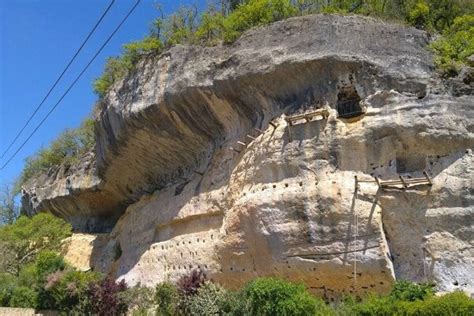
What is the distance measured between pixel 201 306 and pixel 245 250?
1.68m

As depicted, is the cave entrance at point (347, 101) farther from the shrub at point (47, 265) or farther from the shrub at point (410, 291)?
the shrub at point (47, 265)

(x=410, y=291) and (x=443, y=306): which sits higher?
(x=443, y=306)

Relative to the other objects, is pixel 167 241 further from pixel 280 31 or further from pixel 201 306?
pixel 280 31

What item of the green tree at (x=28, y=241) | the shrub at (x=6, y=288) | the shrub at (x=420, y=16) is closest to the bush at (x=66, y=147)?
the green tree at (x=28, y=241)

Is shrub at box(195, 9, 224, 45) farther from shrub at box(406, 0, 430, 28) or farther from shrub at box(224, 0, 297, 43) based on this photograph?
shrub at box(406, 0, 430, 28)

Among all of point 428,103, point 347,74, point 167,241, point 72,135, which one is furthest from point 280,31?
point 72,135

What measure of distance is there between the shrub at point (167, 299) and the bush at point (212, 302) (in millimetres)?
530

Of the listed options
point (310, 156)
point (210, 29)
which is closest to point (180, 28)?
point (210, 29)

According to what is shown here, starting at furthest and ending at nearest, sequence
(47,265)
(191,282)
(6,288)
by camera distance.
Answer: (6,288)
(47,265)
(191,282)

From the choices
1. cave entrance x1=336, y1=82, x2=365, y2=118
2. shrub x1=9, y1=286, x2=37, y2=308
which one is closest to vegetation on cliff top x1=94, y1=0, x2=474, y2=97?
cave entrance x1=336, y1=82, x2=365, y2=118

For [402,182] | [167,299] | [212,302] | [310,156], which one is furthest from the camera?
[167,299]

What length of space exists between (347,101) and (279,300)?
16.7 ft

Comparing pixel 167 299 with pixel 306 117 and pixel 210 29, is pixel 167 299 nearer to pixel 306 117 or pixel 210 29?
pixel 306 117

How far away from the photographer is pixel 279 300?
421 inches
